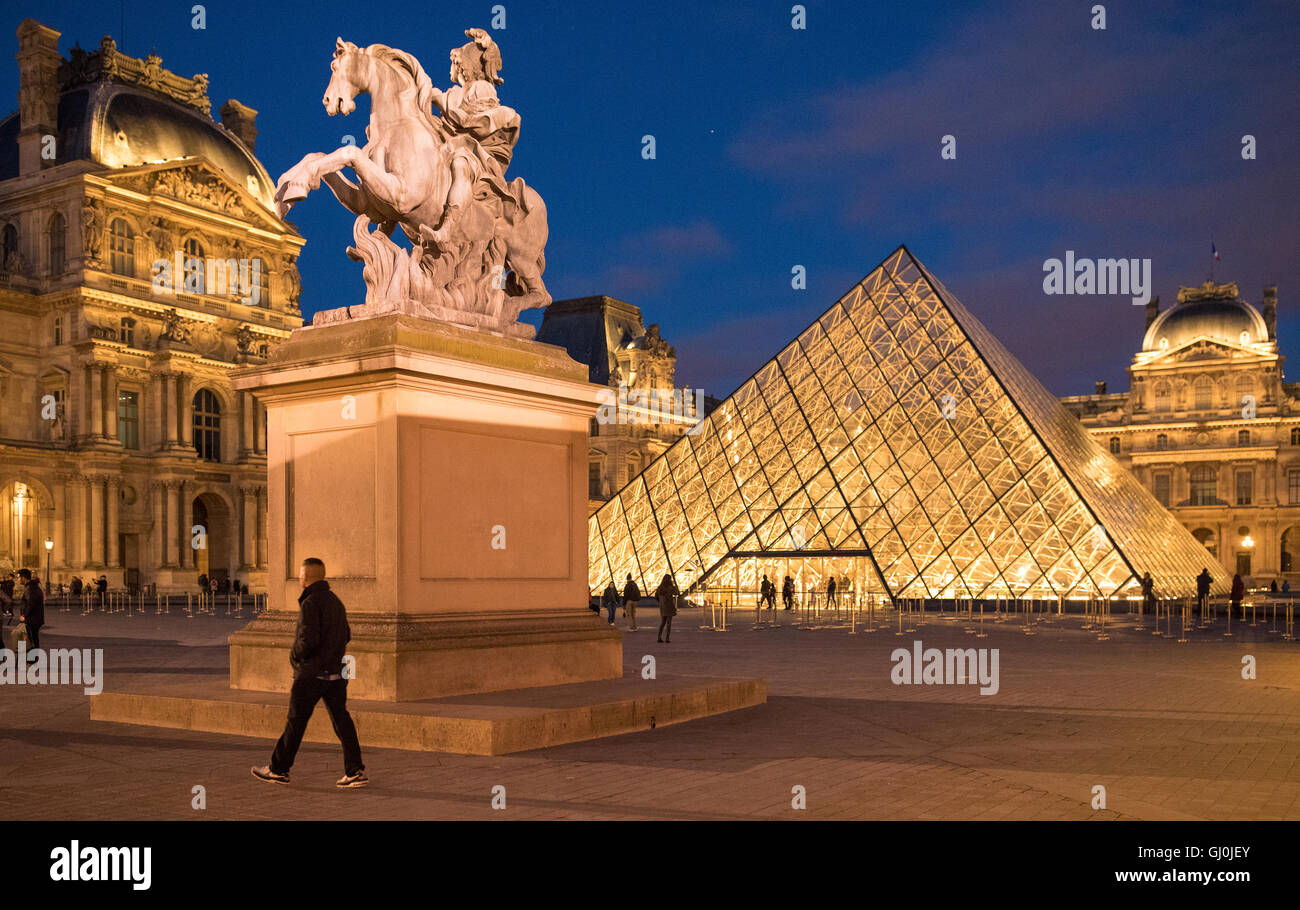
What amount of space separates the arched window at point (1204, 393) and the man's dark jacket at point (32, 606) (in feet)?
231

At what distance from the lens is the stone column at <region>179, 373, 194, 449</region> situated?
158ft

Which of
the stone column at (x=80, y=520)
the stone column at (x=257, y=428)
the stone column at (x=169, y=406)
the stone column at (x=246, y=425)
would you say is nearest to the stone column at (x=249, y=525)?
the stone column at (x=246, y=425)

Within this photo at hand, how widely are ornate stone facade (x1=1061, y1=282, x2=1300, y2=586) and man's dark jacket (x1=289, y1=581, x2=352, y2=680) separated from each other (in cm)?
7234

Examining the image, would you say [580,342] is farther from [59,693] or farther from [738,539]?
[59,693]

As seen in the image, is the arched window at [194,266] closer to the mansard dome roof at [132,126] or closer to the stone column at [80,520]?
the mansard dome roof at [132,126]

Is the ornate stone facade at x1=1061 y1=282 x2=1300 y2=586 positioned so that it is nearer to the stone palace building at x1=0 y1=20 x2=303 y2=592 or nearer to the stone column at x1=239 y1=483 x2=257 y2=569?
the stone column at x1=239 y1=483 x2=257 y2=569

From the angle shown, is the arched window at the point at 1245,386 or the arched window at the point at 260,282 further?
the arched window at the point at 1245,386

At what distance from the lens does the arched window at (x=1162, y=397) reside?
73.2 m

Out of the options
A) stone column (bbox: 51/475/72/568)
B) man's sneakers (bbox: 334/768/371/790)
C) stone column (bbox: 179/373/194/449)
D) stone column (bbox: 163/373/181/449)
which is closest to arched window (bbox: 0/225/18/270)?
stone column (bbox: 163/373/181/449)

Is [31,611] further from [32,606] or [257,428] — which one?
[257,428]

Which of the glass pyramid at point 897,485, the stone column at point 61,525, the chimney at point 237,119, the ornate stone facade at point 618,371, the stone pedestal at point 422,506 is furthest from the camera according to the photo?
the ornate stone facade at point 618,371

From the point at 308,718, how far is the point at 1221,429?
244 feet

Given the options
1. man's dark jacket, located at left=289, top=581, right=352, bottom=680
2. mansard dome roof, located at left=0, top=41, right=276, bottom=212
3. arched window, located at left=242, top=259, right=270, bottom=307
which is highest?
mansard dome roof, located at left=0, top=41, right=276, bottom=212
